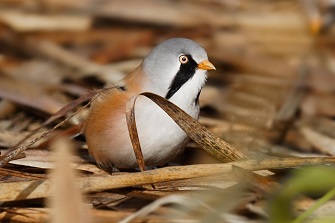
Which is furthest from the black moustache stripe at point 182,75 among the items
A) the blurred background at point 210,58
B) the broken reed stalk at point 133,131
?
the blurred background at point 210,58

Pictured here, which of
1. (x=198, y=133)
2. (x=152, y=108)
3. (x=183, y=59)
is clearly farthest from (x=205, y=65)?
(x=198, y=133)

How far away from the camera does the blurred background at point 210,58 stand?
5277 millimetres

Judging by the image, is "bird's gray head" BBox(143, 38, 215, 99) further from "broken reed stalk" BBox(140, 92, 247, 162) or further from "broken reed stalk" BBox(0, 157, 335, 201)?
"broken reed stalk" BBox(0, 157, 335, 201)

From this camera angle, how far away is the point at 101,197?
3900 mm

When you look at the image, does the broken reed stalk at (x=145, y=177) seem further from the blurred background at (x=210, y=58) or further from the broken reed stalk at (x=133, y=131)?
the blurred background at (x=210, y=58)

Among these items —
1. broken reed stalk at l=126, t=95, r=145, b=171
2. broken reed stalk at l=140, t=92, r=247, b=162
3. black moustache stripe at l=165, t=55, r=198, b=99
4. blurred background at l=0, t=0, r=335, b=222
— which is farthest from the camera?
blurred background at l=0, t=0, r=335, b=222

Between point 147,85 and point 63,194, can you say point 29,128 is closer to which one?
point 147,85

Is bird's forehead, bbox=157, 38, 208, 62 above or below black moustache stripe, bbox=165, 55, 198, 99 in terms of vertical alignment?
above

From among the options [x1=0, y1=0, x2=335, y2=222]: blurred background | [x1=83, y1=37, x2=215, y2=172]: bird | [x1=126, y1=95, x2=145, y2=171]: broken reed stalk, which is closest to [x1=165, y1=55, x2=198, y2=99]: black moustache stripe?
[x1=83, y1=37, x2=215, y2=172]: bird

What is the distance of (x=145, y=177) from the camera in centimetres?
382

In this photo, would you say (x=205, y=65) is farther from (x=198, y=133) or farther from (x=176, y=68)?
(x=198, y=133)

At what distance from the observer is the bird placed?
4.22m

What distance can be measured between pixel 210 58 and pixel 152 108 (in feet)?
7.91

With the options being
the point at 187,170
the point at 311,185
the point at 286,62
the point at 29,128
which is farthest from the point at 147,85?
the point at 286,62
